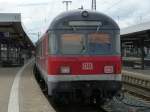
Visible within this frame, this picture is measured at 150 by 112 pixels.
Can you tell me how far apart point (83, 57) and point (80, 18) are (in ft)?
3.70

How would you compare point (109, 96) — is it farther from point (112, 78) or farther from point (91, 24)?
point (91, 24)

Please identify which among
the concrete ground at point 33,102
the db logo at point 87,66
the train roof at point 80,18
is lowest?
the concrete ground at point 33,102

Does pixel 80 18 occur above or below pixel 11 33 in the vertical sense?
below

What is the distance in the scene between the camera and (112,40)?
14352 mm

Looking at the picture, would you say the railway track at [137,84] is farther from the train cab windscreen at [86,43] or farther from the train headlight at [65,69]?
the train headlight at [65,69]

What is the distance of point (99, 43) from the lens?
47.1 ft

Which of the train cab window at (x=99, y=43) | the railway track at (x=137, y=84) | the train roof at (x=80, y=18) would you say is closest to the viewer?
the train roof at (x=80, y=18)

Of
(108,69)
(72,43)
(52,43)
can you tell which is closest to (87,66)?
(108,69)

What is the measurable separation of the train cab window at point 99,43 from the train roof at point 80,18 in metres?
0.36

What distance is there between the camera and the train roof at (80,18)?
14.1m

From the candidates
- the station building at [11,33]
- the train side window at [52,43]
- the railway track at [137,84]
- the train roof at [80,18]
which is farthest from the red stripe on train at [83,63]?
the station building at [11,33]

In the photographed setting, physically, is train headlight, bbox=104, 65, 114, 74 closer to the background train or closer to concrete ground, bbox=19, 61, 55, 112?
the background train

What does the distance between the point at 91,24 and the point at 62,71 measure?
1.62 meters

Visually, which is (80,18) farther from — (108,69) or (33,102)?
(33,102)
